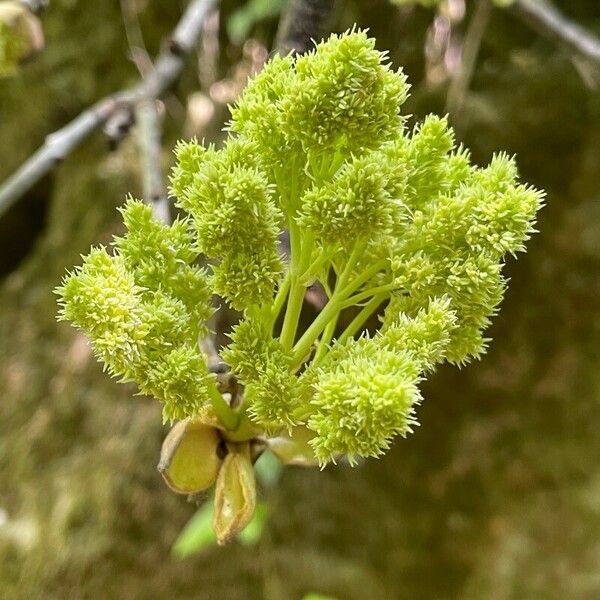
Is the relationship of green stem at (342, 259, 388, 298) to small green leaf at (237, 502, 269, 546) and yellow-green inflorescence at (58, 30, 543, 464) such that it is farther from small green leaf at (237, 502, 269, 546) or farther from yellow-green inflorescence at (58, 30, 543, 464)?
small green leaf at (237, 502, 269, 546)

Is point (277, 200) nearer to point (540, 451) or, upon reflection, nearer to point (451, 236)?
point (451, 236)

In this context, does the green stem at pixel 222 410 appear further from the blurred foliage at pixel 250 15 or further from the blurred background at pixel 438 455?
the blurred foliage at pixel 250 15

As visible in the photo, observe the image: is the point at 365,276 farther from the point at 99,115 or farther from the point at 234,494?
the point at 99,115

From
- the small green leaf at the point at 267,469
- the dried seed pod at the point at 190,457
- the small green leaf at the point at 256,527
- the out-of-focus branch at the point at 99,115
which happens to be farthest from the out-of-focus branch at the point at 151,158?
the small green leaf at the point at 256,527

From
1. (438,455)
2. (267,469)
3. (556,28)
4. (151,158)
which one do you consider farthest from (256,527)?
(556,28)

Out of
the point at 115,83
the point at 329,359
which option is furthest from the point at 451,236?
the point at 115,83

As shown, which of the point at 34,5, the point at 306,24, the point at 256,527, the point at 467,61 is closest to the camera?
the point at 306,24
